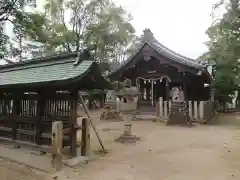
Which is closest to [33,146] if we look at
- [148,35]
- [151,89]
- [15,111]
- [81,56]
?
[15,111]

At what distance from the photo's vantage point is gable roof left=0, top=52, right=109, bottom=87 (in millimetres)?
6336

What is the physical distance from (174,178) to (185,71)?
1172 cm

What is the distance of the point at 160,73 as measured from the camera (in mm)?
18234

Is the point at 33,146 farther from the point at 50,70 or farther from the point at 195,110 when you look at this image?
the point at 195,110

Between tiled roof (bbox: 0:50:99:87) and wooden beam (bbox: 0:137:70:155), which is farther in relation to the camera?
wooden beam (bbox: 0:137:70:155)

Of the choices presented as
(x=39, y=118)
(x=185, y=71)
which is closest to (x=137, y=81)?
(x=185, y=71)

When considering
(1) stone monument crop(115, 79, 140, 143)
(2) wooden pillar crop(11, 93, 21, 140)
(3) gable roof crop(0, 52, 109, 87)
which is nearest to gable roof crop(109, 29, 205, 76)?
(1) stone monument crop(115, 79, 140, 143)

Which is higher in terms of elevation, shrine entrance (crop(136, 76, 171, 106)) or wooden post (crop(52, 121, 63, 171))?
shrine entrance (crop(136, 76, 171, 106))

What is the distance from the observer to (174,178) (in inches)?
213

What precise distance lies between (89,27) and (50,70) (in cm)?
2121

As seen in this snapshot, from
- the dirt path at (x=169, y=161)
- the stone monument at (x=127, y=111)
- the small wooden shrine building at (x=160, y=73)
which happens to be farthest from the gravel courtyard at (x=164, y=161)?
the small wooden shrine building at (x=160, y=73)

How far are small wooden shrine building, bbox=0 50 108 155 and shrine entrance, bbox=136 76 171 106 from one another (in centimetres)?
1163

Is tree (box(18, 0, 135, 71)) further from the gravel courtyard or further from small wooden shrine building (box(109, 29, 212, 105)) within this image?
the gravel courtyard

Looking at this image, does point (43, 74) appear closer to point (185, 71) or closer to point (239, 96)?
point (185, 71)
